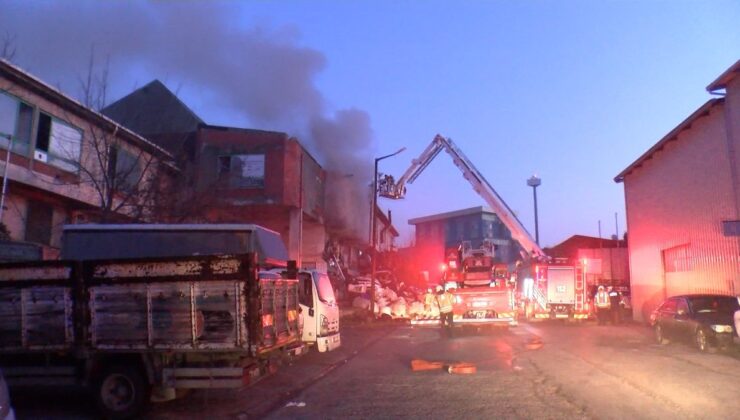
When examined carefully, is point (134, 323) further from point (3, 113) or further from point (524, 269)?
point (524, 269)

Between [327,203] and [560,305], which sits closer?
[560,305]

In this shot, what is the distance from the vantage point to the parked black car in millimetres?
14727

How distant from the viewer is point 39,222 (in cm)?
1953

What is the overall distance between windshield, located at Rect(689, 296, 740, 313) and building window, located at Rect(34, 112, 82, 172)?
1800cm

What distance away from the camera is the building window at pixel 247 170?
3036 cm

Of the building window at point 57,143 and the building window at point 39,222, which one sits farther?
the building window at point 39,222

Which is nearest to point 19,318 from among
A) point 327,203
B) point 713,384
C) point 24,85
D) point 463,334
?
point 713,384

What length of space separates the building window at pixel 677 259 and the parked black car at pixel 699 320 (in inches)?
238

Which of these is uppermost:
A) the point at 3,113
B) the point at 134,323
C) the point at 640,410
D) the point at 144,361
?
the point at 3,113

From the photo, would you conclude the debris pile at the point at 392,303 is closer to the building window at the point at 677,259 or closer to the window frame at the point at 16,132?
the building window at the point at 677,259

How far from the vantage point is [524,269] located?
1146 inches

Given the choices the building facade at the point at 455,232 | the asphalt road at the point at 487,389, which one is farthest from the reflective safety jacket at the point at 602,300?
the building facade at the point at 455,232

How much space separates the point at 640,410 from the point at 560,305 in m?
18.5

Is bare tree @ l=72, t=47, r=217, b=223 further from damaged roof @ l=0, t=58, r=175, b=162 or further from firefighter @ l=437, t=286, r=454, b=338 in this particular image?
firefighter @ l=437, t=286, r=454, b=338
